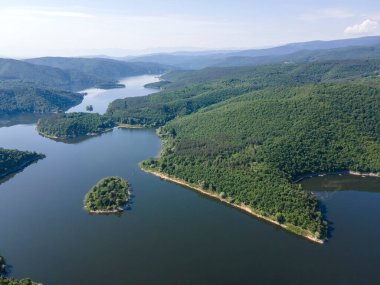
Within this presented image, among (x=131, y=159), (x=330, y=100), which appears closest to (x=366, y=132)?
(x=330, y=100)

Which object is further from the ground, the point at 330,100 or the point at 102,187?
the point at 330,100

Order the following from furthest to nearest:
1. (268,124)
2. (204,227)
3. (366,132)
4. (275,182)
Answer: (268,124) < (366,132) < (275,182) < (204,227)

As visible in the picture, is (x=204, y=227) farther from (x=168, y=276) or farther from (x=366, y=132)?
(x=366, y=132)

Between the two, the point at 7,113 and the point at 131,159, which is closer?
the point at 131,159

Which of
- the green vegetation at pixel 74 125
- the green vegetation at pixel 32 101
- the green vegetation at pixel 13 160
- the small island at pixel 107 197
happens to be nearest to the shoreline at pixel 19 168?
the green vegetation at pixel 13 160

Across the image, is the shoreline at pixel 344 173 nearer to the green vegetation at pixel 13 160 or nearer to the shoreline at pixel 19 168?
the shoreline at pixel 19 168

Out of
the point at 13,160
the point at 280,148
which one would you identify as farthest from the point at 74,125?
the point at 280,148

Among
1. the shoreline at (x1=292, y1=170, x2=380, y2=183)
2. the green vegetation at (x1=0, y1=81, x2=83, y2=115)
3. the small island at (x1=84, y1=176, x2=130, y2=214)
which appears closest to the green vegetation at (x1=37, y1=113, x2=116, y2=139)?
the green vegetation at (x1=0, y1=81, x2=83, y2=115)
